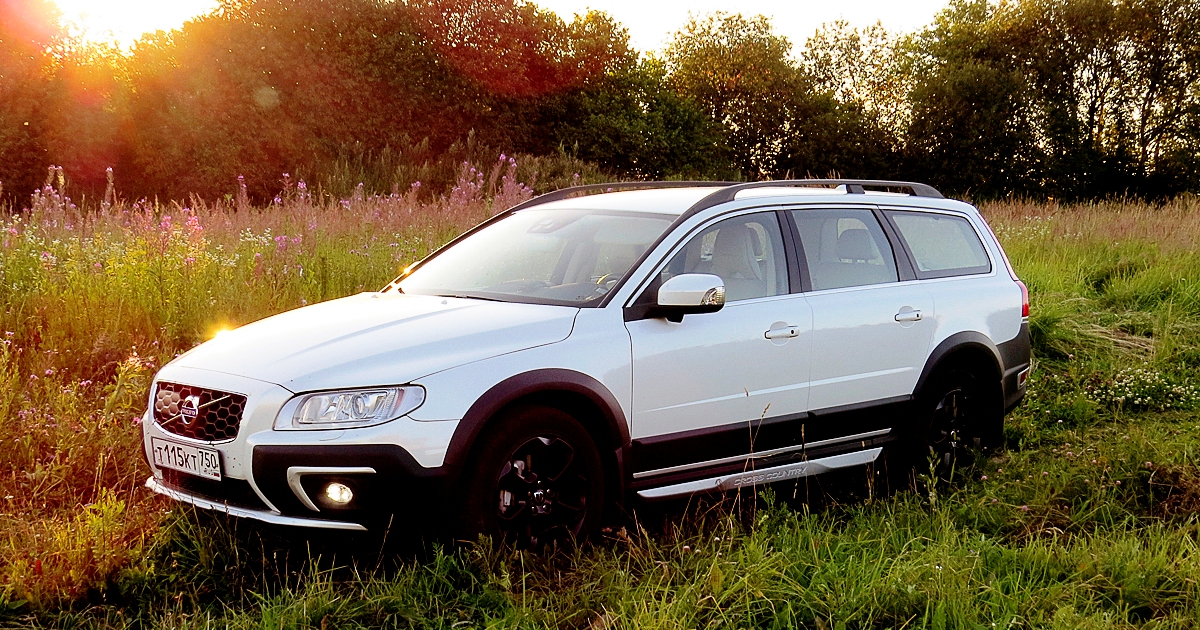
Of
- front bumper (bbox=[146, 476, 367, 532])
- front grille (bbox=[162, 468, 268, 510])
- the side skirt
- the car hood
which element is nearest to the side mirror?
the car hood

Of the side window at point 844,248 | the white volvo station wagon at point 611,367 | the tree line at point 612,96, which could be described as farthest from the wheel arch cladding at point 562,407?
the tree line at point 612,96

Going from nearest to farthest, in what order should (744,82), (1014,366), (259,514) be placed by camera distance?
(259,514) < (1014,366) < (744,82)

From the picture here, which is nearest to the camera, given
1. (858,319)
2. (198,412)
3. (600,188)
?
(198,412)

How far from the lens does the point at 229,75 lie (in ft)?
118

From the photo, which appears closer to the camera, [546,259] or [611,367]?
[611,367]

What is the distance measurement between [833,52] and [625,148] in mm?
16526

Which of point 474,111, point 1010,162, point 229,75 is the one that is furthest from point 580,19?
point 1010,162

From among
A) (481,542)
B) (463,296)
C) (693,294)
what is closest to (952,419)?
(693,294)

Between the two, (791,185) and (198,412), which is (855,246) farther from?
(198,412)

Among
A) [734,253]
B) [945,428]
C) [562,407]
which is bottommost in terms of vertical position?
[945,428]

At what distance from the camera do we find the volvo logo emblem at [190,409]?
4.59m

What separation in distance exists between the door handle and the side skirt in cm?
64

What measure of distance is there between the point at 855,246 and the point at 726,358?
134 centimetres

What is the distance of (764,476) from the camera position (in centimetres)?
558
